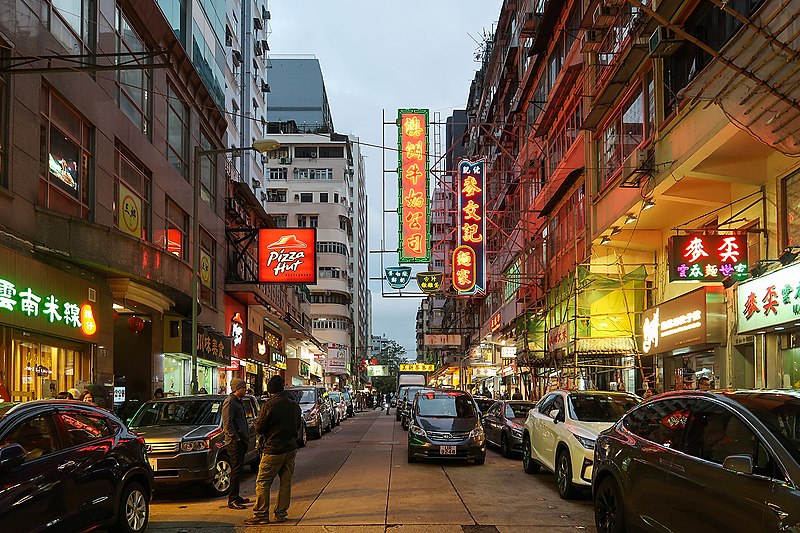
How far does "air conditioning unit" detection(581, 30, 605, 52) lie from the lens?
2188 cm

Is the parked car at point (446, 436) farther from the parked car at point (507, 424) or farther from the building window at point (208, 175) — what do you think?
the building window at point (208, 175)

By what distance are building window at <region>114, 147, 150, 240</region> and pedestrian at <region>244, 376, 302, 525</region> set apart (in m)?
11.7

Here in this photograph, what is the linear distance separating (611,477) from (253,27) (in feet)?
161

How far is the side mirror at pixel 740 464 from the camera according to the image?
19.7 ft

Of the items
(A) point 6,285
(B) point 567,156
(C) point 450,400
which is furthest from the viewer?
(B) point 567,156

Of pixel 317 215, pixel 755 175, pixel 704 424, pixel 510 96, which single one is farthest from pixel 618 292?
pixel 317 215

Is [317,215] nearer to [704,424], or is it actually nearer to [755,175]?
[755,175]

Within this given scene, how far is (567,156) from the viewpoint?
27.9m

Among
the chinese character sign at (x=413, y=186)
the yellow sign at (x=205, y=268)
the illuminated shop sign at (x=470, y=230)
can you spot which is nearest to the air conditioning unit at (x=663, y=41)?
the illuminated shop sign at (x=470, y=230)

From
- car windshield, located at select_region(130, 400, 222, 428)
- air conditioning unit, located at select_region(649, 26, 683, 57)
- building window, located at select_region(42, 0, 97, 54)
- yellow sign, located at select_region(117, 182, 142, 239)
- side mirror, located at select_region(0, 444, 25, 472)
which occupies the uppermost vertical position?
building window, located at select_region(42, 0, 97, 54)

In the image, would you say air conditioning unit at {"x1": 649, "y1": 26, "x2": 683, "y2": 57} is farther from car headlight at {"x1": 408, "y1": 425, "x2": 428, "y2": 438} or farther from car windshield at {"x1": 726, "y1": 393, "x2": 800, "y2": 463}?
car windshield at {"x1": 726, "y1": 393, "x2": 800, "y2": 463}

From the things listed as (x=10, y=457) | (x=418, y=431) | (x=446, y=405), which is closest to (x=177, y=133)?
(x=446, y=405)

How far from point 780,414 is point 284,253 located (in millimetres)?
26297

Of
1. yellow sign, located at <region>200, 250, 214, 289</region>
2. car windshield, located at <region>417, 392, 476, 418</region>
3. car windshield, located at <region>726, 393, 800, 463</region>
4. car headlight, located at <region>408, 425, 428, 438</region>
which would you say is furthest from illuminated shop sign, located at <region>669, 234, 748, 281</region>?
yellow sign, located at <region>200, 250, 214, 289</region>
